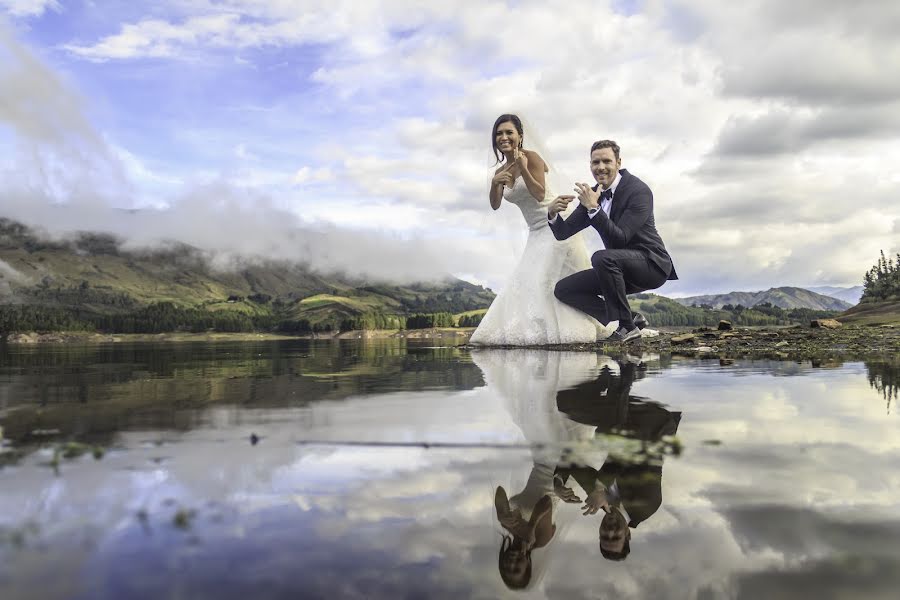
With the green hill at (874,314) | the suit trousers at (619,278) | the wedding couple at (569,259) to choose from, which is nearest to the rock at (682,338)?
the wedding couple at (569,259)

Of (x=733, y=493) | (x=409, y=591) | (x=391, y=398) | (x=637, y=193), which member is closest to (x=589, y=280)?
(x=637, y=193)

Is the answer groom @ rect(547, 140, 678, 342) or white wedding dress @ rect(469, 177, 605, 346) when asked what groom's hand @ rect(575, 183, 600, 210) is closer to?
groom @ rect(547, 140, 678, 342)

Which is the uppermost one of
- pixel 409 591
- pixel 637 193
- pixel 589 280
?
pixel 637 193

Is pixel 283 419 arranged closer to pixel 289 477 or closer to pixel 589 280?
pixel 289 477

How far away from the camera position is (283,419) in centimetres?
711

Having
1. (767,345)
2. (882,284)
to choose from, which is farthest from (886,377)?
(882,284)

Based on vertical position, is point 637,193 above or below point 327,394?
above

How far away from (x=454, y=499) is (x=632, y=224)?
42.8 feet

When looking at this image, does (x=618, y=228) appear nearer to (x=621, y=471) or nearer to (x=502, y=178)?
(x=502, y=178)

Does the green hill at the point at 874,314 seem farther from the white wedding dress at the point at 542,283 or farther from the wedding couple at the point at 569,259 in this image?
the white wedding dress at the point at 542,283

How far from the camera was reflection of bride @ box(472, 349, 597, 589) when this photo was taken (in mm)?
2824

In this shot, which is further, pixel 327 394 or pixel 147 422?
pixel 327 394

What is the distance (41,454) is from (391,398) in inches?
189

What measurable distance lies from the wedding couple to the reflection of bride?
684 centimetres
